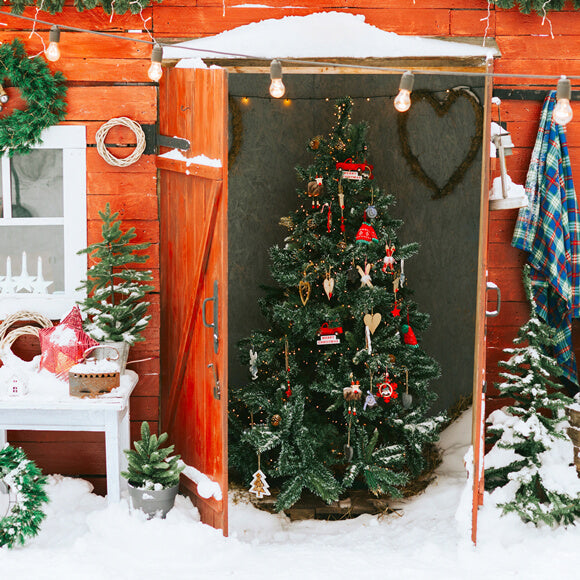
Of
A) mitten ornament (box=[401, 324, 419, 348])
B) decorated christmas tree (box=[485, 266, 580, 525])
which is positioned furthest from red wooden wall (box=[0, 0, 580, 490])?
mitten ornament (box=[401, 324, 419, 348])

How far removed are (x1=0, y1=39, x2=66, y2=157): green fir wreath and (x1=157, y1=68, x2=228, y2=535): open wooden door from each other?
2.10 ft

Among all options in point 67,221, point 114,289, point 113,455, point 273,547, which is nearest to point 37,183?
point 67,221

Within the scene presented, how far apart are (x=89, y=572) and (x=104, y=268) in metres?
1.64

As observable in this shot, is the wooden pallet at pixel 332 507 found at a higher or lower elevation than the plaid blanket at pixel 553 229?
lower

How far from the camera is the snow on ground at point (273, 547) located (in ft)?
12.1

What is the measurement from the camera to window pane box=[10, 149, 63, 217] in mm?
4488

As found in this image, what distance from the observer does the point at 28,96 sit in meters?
4.30

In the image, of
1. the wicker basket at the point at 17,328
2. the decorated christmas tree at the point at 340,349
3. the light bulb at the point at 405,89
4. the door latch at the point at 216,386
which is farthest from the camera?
the decorated christmas tree at the point at 340,349

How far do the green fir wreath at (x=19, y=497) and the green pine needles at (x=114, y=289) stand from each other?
80 centimetres

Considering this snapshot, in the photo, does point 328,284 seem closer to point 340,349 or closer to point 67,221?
point 340,349

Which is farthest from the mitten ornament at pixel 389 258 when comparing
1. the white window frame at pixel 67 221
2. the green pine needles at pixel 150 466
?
the white window frame at pixel 67 221

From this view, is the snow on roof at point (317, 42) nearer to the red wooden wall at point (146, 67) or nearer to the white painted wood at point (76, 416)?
the red wooden wall at point (146, 67)

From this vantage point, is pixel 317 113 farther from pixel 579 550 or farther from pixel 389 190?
pixel 579 550

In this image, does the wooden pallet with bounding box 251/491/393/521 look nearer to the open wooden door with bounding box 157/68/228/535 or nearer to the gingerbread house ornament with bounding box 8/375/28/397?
the open wooden door with bounding box 157/68/228/535
